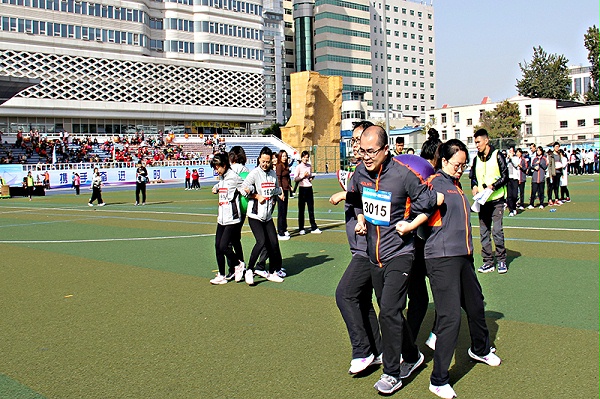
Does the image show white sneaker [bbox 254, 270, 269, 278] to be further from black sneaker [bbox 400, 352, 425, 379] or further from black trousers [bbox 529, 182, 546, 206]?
black trousers [bbox 529, 182, 546, 206]

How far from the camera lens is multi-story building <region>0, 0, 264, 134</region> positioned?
211ft

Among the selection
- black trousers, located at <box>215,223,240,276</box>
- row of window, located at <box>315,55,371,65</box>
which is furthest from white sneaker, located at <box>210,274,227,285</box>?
row of window, located at <box>315,55,371,65</box>

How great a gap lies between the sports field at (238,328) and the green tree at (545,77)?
88733 millimetres

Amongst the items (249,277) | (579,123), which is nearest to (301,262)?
(249,277)

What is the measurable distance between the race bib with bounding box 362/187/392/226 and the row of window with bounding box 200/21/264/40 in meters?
76.1

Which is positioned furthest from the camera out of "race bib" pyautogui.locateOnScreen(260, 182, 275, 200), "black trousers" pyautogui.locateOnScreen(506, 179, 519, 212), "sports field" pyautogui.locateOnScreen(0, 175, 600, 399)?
"black trousers" pyautogui.locateOnScreen(506, 179, 519, 212)

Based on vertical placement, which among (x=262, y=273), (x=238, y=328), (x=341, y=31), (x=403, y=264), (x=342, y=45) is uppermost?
(x=341, y=31)

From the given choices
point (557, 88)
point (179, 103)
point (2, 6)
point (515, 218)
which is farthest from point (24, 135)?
point (557, 88)

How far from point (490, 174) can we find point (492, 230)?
85cm

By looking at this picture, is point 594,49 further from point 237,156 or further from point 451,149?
point 451,149

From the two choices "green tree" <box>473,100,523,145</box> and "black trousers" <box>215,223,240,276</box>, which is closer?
"black trousers" <box>215,223,240,276</box>

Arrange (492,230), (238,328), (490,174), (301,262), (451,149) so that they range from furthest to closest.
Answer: (301,262), (492,230), (490,174), (238,328), (451,149)

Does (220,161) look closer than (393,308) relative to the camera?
No

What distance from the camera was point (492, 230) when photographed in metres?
9.07
